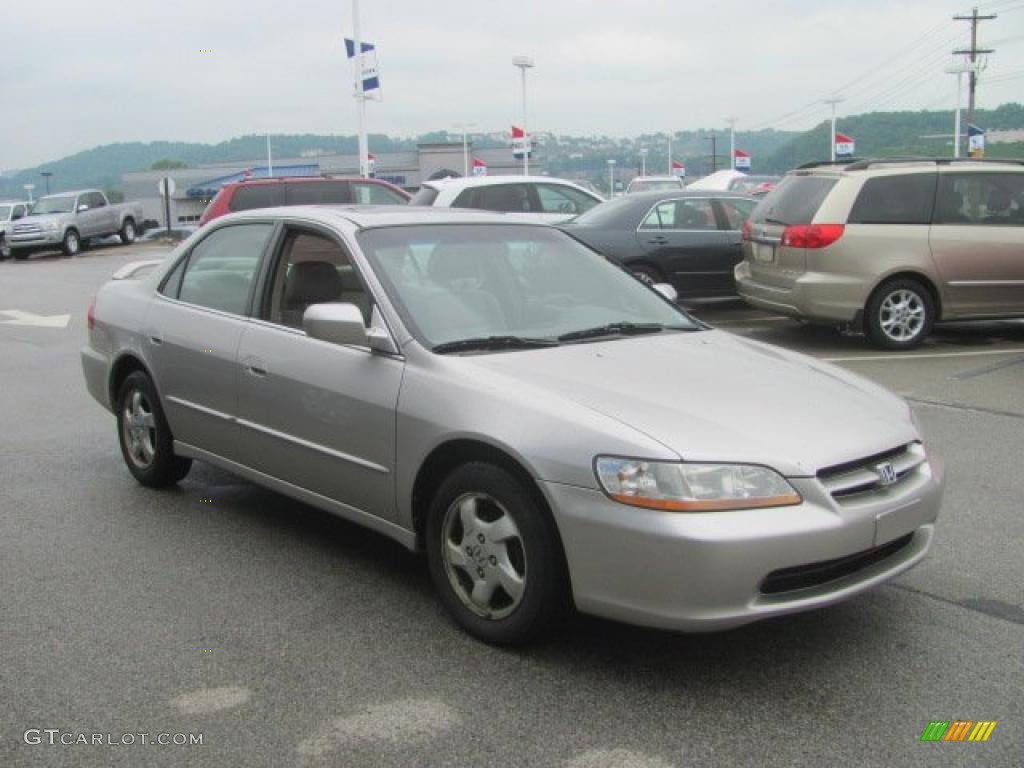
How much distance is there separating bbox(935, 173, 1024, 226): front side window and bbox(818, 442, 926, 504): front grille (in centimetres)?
700

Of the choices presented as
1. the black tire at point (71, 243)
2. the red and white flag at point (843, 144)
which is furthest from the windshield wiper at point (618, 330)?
the red and white flag at point (843, 144)

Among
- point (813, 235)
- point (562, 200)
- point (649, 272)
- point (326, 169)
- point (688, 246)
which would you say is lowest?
point (649, 272)

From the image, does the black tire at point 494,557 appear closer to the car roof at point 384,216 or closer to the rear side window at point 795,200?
the car roof at point 384,216

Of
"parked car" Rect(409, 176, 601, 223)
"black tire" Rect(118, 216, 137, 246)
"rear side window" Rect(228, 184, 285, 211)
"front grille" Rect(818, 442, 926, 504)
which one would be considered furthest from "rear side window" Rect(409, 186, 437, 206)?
"black tire" Rect(118, 216, 137, 246)

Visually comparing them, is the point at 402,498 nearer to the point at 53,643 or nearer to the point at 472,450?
the point at 472,450

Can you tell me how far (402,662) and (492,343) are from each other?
49.6 inches

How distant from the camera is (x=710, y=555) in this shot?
3.14 meters

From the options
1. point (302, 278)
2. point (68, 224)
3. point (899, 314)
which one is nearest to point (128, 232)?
point (68, 224)

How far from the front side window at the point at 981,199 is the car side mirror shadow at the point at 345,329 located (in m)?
7.47

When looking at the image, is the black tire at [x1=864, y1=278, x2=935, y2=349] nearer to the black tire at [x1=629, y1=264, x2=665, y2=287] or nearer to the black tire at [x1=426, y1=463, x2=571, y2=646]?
the black tire at [x1=629, y1=264, x2=665, y2=287]

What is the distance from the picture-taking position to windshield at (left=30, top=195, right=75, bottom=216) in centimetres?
3158

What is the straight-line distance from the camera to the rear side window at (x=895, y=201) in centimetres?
984

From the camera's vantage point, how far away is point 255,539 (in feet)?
16.4

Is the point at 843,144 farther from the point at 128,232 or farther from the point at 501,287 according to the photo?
the point at 501,287
